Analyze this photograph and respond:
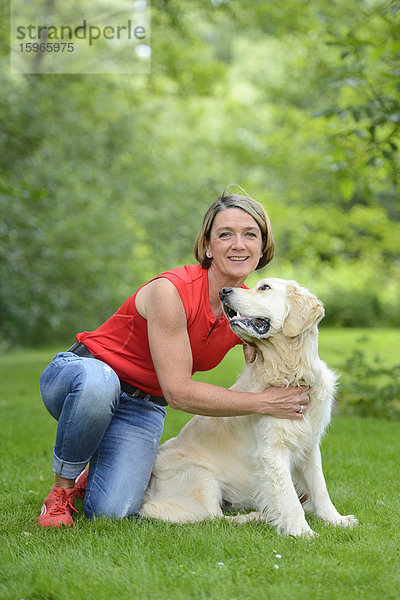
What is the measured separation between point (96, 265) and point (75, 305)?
0.96 m

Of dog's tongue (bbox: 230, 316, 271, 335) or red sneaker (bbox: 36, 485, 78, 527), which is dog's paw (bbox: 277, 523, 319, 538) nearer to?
dog's tongue (bbox: 230, 316, 271, 335)

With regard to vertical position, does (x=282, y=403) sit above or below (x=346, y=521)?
above

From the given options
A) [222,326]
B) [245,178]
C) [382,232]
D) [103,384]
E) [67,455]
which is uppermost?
[245,178]

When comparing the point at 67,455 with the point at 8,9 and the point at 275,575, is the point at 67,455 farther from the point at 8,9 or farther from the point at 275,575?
the point at 8,9

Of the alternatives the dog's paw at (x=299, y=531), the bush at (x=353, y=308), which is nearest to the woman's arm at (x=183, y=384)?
the dog's paw at (x=299, y=531)

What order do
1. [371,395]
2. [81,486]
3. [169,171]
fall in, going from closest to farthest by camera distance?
1. [81,486]
2. [371,395]
3. [169,171]

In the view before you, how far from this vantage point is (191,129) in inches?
882

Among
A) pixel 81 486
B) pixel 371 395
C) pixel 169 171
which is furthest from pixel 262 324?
pixel 169 171

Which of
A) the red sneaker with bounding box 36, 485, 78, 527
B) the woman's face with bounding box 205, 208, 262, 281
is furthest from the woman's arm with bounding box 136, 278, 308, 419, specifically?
the red sneaker with bounding box 36, 485, 78, 527

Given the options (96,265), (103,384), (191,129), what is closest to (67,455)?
(103,384)

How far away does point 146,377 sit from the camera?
3.37m


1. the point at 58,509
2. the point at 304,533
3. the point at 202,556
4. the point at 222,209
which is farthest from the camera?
the point at 222,209

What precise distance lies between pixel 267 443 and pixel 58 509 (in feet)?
3.63

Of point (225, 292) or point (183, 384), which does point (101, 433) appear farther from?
point (225, 292)
